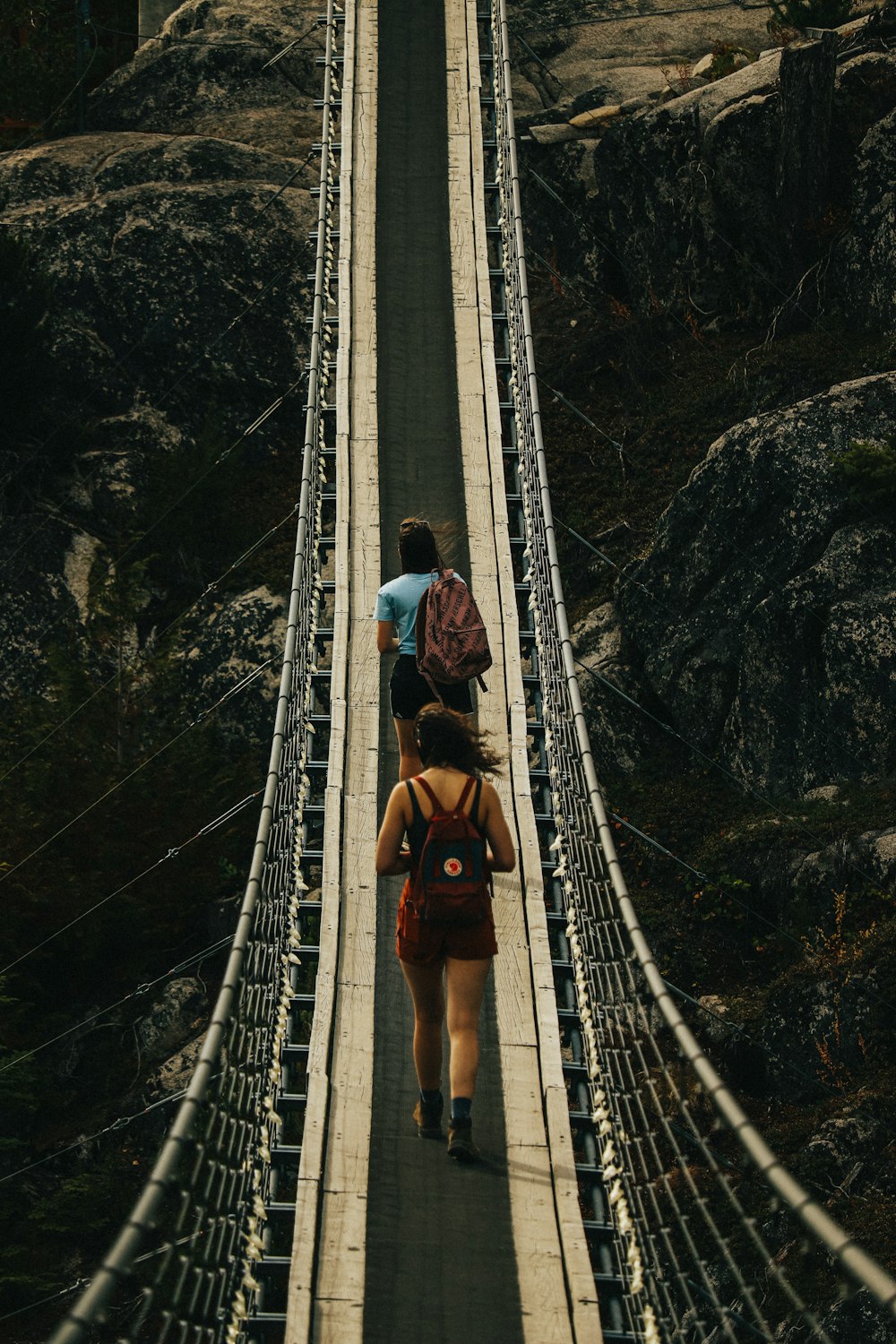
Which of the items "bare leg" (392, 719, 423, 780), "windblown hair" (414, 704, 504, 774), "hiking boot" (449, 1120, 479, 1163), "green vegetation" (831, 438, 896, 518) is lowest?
"hiking boot" (449, 1120, 479, 1163)

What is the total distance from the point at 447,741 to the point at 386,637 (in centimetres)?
195

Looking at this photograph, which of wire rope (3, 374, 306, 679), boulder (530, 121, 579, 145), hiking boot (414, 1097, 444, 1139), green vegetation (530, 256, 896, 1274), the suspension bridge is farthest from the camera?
boulder (530, 121, 579, 145)

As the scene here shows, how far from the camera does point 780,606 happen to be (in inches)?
500

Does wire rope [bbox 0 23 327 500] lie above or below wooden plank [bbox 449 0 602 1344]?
above

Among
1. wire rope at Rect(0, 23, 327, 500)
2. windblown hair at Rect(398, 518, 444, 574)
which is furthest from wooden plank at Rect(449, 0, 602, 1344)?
wire rope at Rect(0, 23, 327, 500)

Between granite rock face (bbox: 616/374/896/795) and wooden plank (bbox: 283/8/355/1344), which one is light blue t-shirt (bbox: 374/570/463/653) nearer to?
wooden plank (bbox: 283/8/355/1344)

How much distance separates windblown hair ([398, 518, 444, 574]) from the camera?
6.97m

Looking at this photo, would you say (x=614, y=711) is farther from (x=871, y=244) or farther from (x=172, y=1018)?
(x=871, y=244)

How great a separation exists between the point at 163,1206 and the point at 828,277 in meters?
10.6

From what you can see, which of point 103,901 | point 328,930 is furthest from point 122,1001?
point 328,930

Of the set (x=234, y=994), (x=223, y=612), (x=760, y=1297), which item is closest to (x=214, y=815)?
(x=223, y=612)

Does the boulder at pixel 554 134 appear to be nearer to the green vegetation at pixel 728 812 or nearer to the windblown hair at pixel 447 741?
the green vegetation at pixel 728 812

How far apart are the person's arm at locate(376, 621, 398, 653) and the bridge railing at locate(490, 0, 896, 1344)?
2.87 ft

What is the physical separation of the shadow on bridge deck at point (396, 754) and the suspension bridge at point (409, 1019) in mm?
15
